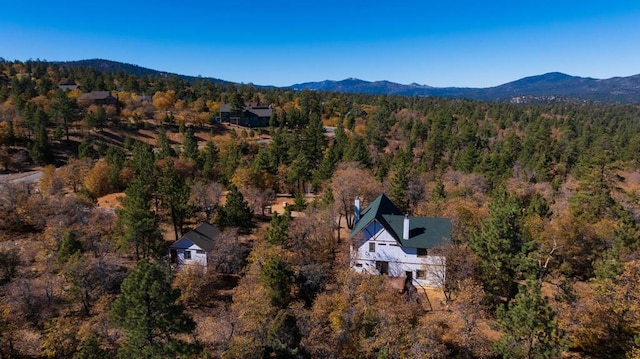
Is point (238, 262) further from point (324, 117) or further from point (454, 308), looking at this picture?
point (324, 117)

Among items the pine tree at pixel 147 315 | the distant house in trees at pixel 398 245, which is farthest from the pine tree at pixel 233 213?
the pine tree at pixel 147 315

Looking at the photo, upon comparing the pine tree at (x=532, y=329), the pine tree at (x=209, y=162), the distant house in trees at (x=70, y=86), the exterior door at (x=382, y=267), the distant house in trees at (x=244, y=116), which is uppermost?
the distant house in trees at (x=70, y=86)

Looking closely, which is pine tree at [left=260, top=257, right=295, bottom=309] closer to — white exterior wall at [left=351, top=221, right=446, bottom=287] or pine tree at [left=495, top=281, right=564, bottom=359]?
white exterior wall at [left=351, top=221, right=446, bottom=287]

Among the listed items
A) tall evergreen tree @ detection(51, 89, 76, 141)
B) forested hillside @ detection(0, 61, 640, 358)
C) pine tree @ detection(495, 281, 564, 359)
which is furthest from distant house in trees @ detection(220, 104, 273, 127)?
pine tree @ detection(495, 281, 564, 359)

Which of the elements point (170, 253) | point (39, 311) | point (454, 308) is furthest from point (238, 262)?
point (454, 308)

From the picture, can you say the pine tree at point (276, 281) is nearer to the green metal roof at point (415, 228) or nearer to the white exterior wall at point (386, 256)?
the white exterior wall at point (386, 256)

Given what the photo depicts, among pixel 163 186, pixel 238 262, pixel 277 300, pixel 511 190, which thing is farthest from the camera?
pixel 511 190

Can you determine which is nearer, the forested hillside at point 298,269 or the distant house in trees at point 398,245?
the forested hillside at point 298,269
